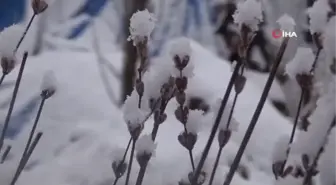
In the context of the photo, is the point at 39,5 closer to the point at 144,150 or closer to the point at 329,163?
the point at 144,150

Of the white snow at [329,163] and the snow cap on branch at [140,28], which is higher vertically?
the snow cap on branch at [140,28]

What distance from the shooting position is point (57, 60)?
272 centimetres

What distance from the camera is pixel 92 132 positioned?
74.6 inches

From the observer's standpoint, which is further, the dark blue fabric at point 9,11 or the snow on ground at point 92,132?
the dark blue fabric at point 9,11

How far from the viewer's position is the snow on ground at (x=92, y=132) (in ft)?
5.13

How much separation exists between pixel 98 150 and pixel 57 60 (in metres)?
1.06

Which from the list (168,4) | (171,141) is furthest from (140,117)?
(168,4)

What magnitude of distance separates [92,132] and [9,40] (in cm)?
109

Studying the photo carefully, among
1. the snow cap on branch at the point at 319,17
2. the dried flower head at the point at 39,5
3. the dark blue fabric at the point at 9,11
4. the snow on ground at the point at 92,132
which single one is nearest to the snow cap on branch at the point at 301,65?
the snow cap on branch at the point at 319,17

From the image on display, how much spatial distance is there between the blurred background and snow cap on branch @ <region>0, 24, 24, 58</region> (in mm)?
2641

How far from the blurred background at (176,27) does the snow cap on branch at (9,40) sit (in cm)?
264

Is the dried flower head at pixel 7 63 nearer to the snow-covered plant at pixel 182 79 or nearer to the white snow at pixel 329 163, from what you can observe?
the snow-covered plant at pixel 182 79

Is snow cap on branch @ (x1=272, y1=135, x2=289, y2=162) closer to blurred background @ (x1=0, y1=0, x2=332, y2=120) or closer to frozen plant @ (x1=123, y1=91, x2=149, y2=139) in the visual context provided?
frozen plant @ (x1=123, y1=91, x2=149, y2=139)

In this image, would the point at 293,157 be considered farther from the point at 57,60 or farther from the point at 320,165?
the point at 57,60
